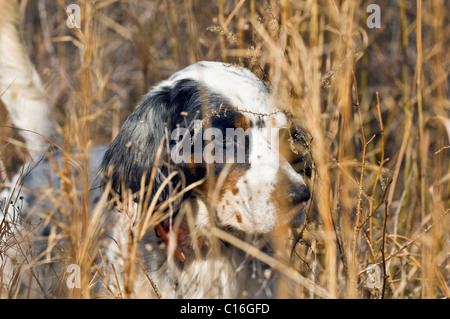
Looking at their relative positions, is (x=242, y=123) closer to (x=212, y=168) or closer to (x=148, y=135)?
(x=212, y=168)

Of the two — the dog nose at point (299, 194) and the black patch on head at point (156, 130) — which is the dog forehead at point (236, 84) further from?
the dog nose at point (299, 194)

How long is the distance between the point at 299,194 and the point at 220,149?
28cm

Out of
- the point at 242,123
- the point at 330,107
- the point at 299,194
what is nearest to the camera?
the point at 299,194

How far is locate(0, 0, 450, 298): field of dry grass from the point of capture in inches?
63.2

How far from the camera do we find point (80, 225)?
145 cm

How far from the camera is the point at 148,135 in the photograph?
6.09ft

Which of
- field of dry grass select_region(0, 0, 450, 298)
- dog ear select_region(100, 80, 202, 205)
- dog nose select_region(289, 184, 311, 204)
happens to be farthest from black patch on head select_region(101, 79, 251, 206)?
dog nose select_region(289, 184, 311, 204)

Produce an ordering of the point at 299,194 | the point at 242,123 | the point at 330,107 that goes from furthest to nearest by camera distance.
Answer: the point at 330,107
the point at 242,123
the point at 299,194

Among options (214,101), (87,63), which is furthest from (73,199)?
(214,101)

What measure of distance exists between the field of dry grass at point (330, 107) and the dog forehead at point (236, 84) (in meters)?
0.05

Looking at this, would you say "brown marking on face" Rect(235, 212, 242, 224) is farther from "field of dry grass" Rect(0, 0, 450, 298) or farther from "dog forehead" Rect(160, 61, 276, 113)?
"dog forehead" Rect(160, 61, 276, 113)

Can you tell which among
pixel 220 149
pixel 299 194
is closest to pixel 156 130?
pixel 220 149

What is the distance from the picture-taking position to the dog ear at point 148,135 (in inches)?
72.4
